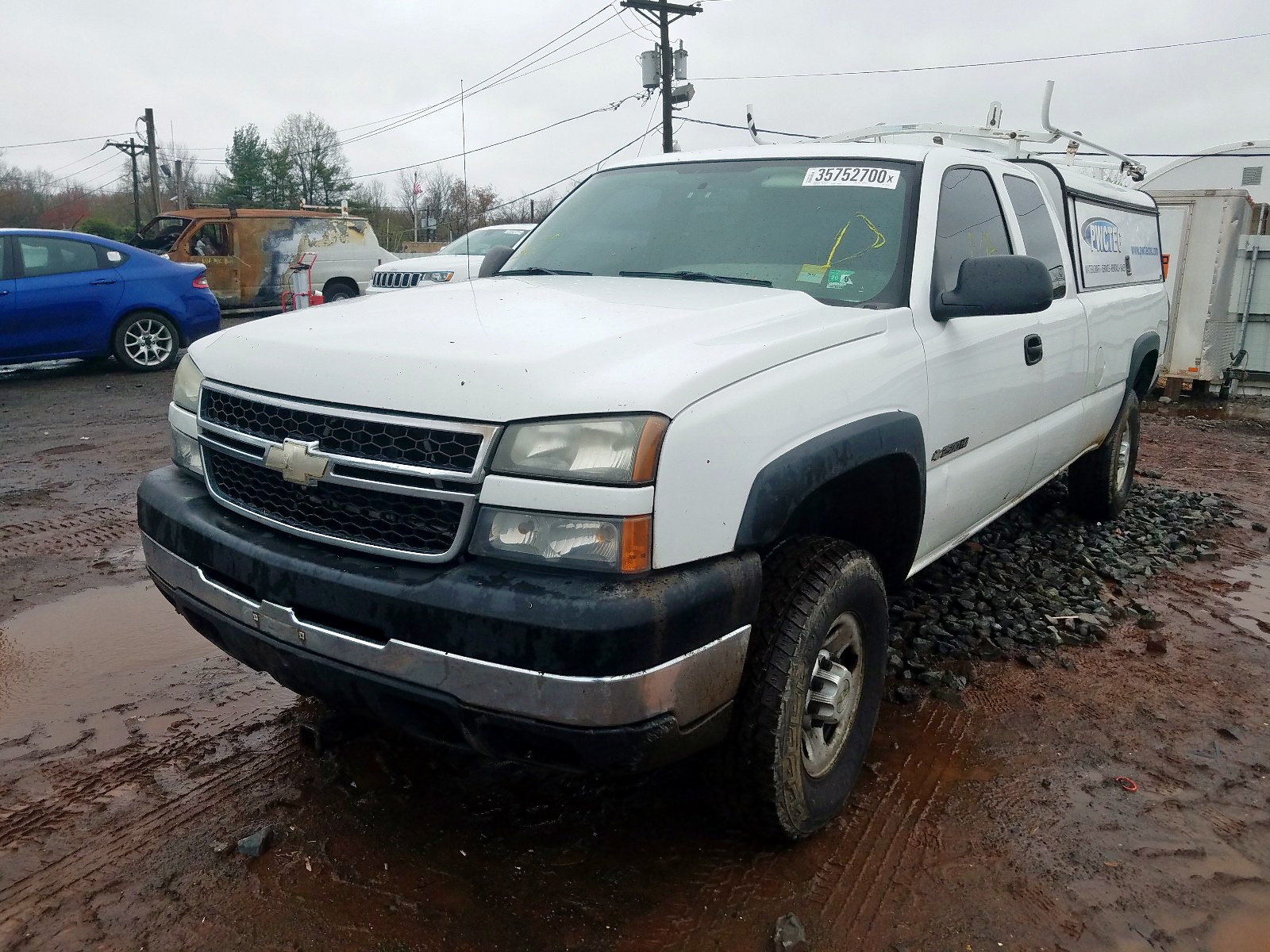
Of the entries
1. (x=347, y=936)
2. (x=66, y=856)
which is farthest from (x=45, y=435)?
(x=347, y=936)

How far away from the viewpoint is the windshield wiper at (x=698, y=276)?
10.1 feet

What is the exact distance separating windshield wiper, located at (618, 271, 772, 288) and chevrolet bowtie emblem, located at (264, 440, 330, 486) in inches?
56.4

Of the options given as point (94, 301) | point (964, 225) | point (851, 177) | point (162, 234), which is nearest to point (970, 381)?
point (964, 225)

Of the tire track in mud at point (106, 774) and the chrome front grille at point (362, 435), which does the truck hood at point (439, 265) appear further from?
the chrome front grille at point (362, 435)

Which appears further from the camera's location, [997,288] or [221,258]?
[221,258]

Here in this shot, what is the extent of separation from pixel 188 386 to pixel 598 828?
173 cm

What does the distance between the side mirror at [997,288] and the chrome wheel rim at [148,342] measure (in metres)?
9.93

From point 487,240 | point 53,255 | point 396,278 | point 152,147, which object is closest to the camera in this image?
point 53,255

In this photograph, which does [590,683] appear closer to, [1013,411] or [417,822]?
[417,822]

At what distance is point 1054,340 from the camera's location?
13.1 ft

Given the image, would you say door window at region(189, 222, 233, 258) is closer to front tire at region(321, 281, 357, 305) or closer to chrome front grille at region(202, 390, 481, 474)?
front tire at region(321, 281, 357, 305)

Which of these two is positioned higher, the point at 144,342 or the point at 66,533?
the point at 144,342

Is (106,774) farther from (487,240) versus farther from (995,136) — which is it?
(487,240)

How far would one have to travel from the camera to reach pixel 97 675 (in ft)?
11.6
